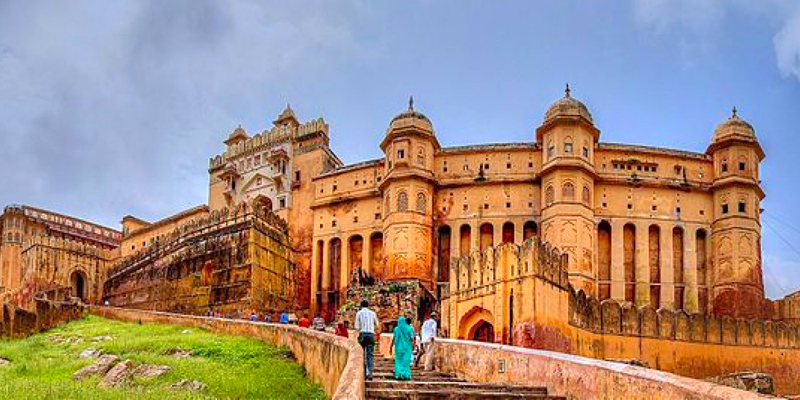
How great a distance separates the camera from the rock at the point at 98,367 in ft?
64.2

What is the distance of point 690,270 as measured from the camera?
4553 centimetres

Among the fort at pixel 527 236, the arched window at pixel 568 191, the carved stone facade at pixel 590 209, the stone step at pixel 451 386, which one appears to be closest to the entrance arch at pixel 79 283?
the fort at pixel 527 236

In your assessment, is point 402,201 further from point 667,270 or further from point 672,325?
point 672,325

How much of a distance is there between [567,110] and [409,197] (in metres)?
9.57

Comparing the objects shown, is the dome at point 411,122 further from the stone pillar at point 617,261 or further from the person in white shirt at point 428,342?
the person in white shirt at point 428,342

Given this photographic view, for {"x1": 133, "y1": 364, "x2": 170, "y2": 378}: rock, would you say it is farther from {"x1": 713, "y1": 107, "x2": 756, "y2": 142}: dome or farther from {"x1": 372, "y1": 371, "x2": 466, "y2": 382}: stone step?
{"x1": 713, "y1": 107, "x2": 756, "y2": 142}: dome

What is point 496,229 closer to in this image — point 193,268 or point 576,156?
point 576,156

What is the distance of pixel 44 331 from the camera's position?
35812 millimetres

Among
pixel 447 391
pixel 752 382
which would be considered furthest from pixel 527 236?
pixel 447 391

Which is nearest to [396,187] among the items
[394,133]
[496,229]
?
[394,133]

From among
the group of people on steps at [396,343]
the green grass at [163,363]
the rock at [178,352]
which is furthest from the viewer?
the rock at [178,352]

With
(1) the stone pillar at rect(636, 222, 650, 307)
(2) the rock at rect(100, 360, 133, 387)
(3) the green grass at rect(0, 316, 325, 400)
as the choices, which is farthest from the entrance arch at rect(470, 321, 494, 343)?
(1) the stone pillar at rect(636, 222, 650, 307)

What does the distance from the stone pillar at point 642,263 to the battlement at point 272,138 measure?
70.3ft

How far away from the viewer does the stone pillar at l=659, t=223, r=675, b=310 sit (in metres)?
44.9
